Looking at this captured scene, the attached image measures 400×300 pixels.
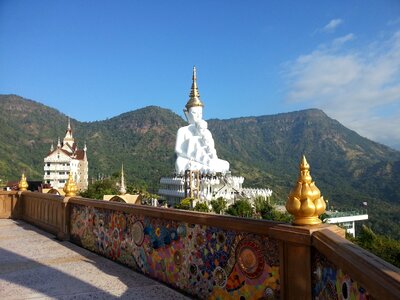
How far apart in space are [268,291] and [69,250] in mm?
5259

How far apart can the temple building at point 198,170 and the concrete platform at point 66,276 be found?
2816 centimetres

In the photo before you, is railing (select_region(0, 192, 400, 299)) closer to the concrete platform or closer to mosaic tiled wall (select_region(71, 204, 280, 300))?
mosaic tiled wall (select_region(71, 204, 280, 300))

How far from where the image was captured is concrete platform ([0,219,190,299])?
4.85 m

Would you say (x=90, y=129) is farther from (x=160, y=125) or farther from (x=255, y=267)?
(x=255, y=267)

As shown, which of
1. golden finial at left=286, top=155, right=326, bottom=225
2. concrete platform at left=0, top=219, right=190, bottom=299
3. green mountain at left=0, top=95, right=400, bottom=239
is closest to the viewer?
golden finial at left=286, top=155, right=326, bottom=225

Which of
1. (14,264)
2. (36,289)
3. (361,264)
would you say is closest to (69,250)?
(14,264)

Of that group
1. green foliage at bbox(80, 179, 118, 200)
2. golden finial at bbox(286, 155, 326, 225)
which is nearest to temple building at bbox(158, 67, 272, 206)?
green foliage at bbox(80, 179, 118, 200)

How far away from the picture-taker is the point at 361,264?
7.14ft

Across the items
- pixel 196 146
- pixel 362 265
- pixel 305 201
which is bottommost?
pixel 362 265

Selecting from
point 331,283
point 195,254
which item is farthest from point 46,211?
point 331,283

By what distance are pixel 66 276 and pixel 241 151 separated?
151572mm

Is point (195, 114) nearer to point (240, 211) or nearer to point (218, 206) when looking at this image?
point (218, 206)

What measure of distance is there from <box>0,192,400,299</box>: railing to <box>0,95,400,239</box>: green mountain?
54.8 m

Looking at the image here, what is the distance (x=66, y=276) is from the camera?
5691 millimetres
